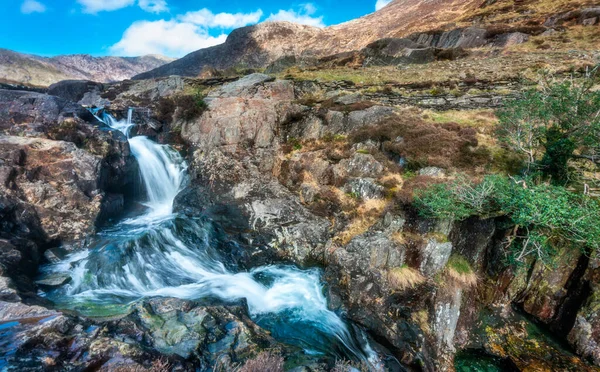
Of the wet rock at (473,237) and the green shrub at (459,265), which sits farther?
the wet rock at (473,237)

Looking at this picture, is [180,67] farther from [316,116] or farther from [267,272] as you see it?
[267,272]

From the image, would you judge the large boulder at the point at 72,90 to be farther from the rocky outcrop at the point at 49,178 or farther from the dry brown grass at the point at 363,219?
the dry brown grass at the point at 363,219

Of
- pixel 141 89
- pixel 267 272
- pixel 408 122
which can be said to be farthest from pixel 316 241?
pixel 141 89

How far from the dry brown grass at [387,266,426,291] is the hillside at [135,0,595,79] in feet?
140

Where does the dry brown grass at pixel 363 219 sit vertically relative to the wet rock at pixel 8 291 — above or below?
below

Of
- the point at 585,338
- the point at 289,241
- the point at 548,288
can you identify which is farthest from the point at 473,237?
the point at 289,241

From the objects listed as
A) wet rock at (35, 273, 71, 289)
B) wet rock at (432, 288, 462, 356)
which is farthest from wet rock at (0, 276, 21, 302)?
wet rock at (432, 288, 462, 356)

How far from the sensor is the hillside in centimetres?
4194

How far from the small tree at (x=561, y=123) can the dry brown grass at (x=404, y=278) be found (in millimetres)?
8039

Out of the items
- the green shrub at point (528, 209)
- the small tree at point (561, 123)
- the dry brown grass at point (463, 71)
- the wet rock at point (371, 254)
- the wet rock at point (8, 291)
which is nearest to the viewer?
the wet rock at point (8, 291)

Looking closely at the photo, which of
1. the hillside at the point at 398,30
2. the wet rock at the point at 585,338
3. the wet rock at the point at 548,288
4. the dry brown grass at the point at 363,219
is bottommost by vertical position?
the wet rock at the point at 585,338

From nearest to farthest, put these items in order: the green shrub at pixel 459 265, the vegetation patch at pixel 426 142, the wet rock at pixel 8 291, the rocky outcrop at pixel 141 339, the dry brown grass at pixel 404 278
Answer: the rocky outcrop at pixel 141 339
the wet rock at pixel 8 291
the dry brown grass at pixel 404 278
the green shrub at pixel 459 265
the vegetation patch at pixel 426 142

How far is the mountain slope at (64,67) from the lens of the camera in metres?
98.2

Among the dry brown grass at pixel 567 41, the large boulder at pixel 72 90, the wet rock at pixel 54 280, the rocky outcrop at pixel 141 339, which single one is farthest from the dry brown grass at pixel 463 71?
the large boulder at pixel 72 90
